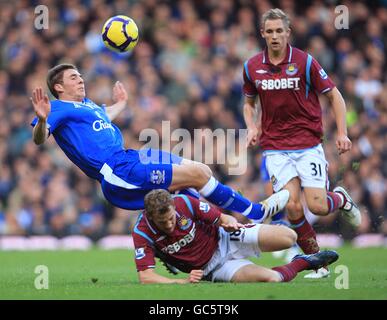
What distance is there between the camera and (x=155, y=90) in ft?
60.8

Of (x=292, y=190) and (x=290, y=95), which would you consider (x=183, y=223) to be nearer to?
(x=292, y=190)

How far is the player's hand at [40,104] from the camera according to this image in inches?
345

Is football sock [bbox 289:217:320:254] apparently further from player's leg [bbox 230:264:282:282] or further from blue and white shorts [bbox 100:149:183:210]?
blue and white shorts [bbox 100:149:183:210]

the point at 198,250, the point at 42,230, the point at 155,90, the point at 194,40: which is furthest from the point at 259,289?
the point at 194,40

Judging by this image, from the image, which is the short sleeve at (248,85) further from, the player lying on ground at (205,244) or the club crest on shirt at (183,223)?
the club crest on shirt at (183,223)

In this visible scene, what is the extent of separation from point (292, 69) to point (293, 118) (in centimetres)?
52

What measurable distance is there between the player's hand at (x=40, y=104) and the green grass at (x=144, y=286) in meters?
1.64

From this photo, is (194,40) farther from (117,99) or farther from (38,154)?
(117,99)

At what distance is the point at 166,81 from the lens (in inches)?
739

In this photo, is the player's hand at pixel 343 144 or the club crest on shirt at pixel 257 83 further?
the club crest on shirt at pixel 257 83

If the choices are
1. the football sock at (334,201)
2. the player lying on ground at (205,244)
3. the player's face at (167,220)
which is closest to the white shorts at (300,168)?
the football sock at (334,201)

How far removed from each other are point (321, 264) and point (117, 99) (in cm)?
321

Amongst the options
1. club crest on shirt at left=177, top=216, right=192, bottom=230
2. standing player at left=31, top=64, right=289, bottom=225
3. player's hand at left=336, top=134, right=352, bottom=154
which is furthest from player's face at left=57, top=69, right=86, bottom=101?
player's hand at left=336, top=134, right=352, bottom=154

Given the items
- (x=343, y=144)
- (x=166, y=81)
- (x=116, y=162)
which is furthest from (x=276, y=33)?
(x=166, y=81)
